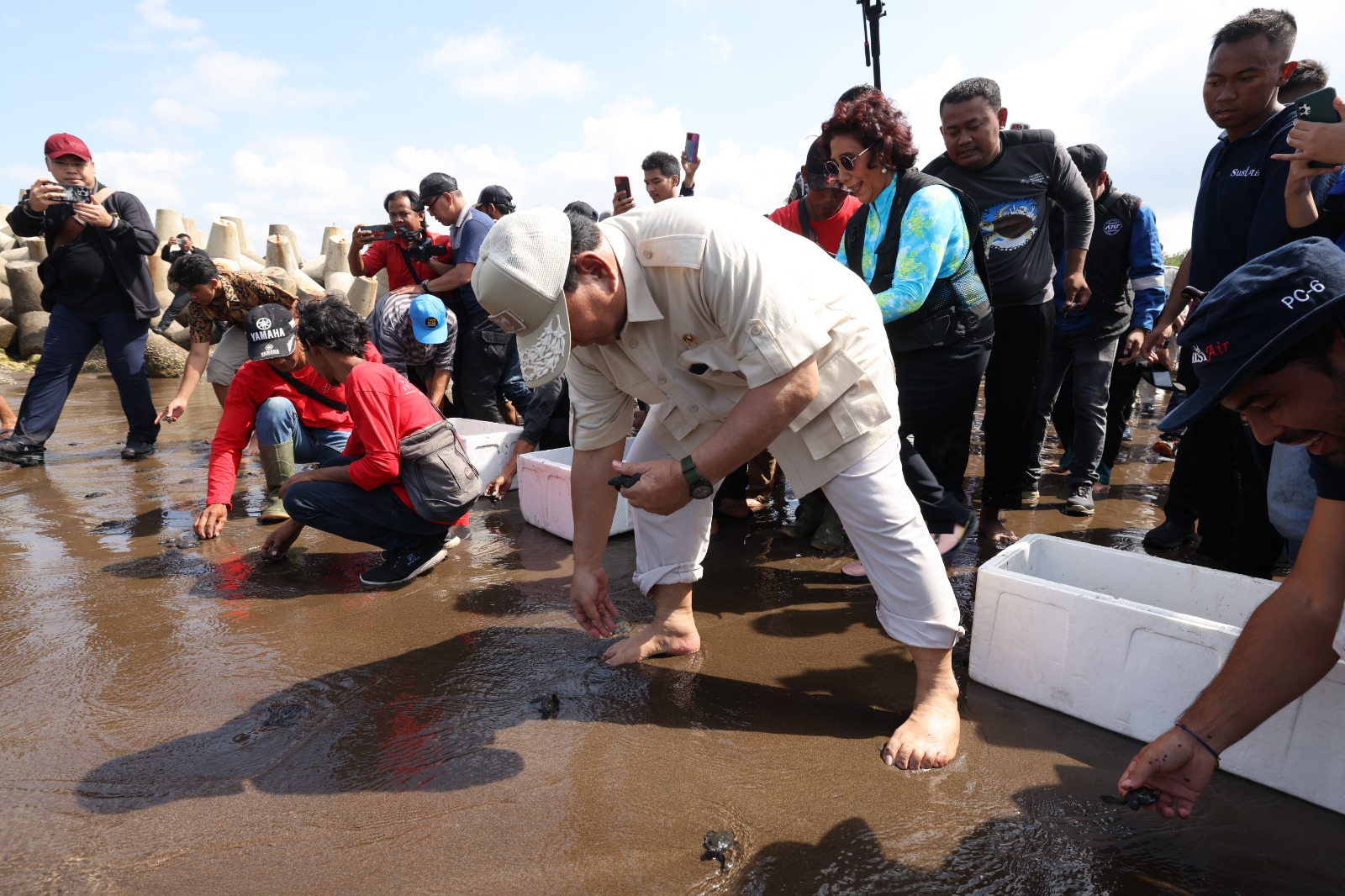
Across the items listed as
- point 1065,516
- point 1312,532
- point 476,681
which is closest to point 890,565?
point 1312,532

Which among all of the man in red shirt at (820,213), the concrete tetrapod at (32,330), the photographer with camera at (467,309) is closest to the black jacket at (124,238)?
the photographer with camera at (467,309)

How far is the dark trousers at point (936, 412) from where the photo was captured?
3.11 meters

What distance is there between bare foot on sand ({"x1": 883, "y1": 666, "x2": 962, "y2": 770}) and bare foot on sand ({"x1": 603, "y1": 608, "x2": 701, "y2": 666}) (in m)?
0.77

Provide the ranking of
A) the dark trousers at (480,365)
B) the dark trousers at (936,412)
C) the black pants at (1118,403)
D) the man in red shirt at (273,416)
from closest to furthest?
1. the dark trousers at (936,412)
2. the man in red shirt at (273,416)
3. the black pants at (1118,403)
4. the dark trousers at (480,365)

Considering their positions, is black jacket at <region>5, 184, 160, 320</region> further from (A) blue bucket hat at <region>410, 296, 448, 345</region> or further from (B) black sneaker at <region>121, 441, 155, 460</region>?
(A) blue bucket hat at <region>410, 296, 448, 345</region>

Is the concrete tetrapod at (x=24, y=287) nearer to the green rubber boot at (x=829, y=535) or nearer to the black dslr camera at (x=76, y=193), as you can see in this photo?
the black dslr camera at (x=76, y=193)

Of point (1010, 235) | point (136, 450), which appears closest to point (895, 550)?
point (1010, 235)

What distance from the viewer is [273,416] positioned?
4109mm

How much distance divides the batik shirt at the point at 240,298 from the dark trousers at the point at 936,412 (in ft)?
10.8

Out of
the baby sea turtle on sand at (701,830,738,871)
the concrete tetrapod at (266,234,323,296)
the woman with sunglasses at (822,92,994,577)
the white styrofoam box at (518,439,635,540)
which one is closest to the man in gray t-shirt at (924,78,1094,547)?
the woman with sunglasses at (822,92,994,577)

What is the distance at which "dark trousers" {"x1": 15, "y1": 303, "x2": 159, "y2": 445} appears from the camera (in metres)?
5.56

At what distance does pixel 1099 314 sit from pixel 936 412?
1.63 m

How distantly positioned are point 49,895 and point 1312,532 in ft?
8.37

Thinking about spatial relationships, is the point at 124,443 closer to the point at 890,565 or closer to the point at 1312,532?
the point at 890,565
